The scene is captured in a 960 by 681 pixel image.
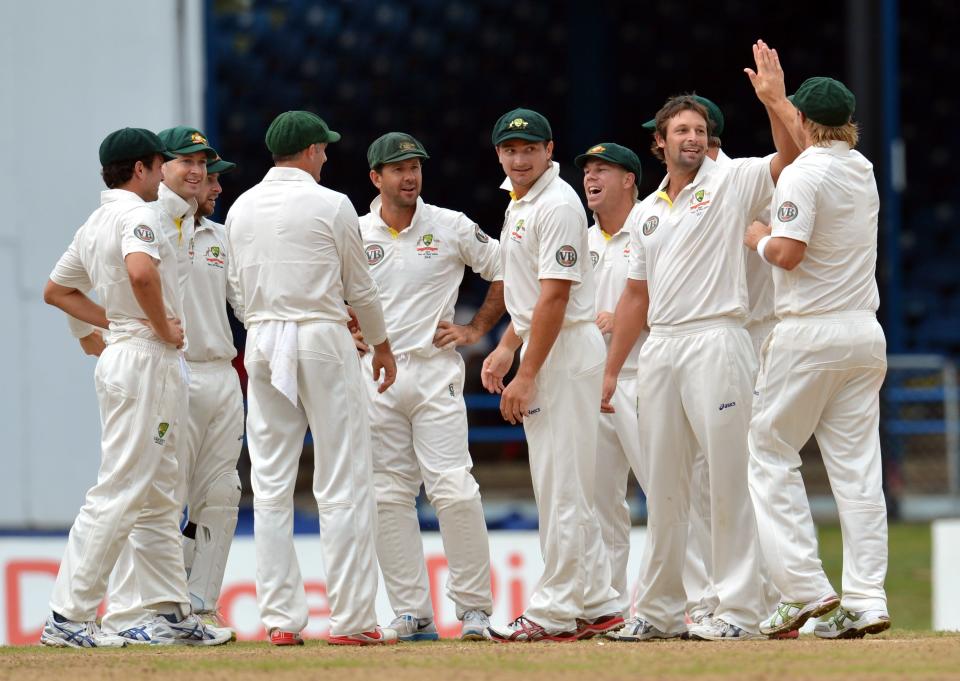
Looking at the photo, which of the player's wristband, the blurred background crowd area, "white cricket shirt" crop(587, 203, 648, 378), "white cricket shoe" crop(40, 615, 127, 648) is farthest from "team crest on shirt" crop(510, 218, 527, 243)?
the blurred background crowd area

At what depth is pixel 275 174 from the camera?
6.41 m

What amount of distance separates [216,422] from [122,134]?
1414 millimetres

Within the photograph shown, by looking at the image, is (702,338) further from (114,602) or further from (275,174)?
(114,602)

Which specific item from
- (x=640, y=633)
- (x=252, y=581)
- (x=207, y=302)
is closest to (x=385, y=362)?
(x=207, y=302)

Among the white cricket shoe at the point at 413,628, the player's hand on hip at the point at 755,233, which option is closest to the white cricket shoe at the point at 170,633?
the white cricket shoe at the point at 413,628

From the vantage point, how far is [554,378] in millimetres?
6516

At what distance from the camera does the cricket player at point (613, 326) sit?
716cm

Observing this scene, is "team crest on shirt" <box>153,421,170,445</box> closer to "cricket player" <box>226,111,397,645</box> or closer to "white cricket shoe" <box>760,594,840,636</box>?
"cricket player" <box>226,111,397,645</box>

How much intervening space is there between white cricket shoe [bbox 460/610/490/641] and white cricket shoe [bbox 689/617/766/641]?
101cm

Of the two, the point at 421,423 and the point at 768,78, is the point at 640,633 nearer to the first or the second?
the point at 421,423

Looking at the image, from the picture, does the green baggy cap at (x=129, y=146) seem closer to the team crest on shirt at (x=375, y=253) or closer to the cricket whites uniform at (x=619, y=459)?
the team crest on shirt at (x=375, y=253)

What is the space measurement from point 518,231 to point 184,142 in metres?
1.57

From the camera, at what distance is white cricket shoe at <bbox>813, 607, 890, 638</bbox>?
5.95 metres

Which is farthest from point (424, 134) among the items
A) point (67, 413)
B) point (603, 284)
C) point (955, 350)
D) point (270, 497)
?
point (270, 497)
